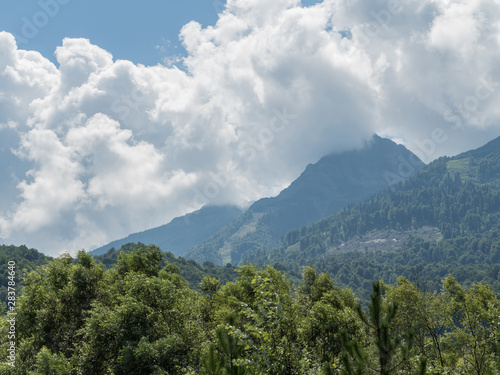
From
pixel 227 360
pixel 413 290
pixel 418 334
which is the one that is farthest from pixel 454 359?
pixel 227 360

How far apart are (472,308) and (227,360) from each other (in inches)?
1178

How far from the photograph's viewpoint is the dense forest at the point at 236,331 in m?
12.0

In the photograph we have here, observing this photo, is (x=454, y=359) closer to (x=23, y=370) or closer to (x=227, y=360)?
(x=227, y=360)

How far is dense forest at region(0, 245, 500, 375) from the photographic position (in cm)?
1201

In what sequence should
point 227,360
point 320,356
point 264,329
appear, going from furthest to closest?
point 320,356
point 264,329
point 227,360

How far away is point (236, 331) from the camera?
13047 mm

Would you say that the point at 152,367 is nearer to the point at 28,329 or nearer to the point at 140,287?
the point at 140,287

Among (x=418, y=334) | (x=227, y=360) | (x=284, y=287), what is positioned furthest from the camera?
(x=284, y=287)

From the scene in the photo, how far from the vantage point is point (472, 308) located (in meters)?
33.8

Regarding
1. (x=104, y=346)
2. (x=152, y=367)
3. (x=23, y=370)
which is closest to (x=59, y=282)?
(x=23, y=370)

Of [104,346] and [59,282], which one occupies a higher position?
[59,282]

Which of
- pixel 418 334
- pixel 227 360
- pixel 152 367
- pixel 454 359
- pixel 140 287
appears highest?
pixel 140 287

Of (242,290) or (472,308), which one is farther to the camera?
(242,290)

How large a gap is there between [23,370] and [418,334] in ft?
111
